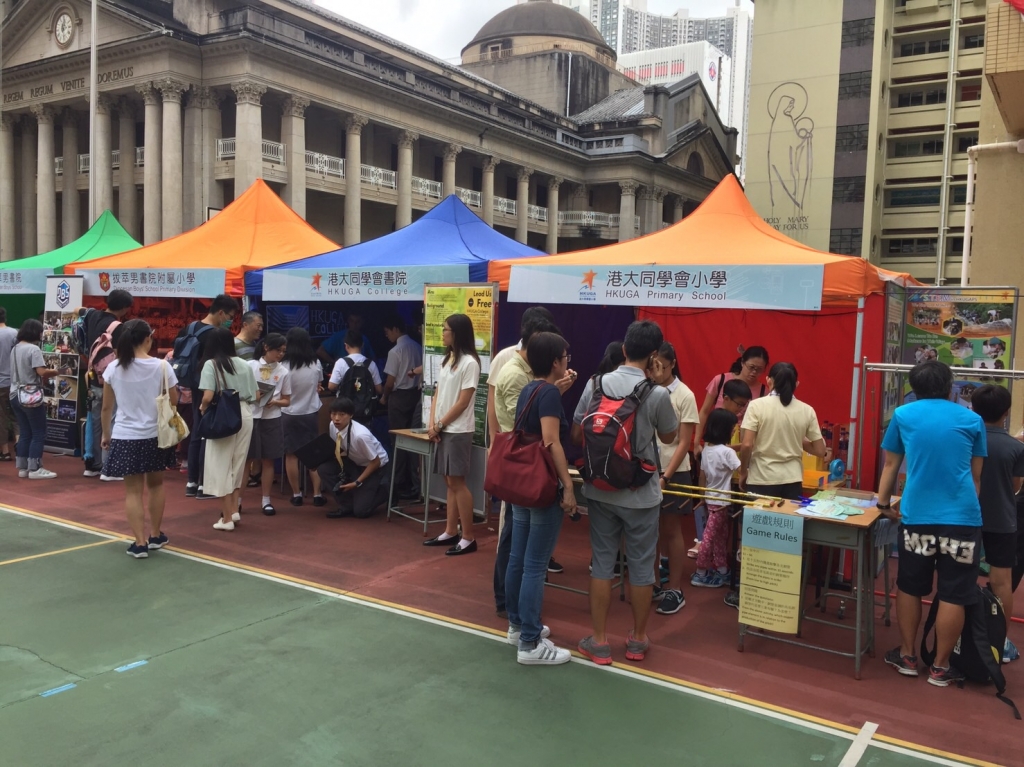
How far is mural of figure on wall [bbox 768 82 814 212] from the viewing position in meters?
51.7

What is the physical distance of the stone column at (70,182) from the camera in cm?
3456

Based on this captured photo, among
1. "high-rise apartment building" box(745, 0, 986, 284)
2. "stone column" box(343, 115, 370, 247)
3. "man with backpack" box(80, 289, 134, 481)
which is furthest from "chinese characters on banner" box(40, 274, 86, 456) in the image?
"high-rise apartment building" box(745, 0, 986, 284)

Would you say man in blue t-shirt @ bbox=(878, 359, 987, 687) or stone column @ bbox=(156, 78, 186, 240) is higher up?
stone column @ bbox=(156, 78, 186, 240)

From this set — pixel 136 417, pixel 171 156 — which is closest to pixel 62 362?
pixel 136 417

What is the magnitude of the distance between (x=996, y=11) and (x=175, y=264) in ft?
33.3

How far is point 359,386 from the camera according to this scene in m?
8.46

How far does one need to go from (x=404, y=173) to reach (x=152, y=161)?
434 inches

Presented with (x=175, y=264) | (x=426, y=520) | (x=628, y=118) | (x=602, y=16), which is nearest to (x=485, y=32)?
(x=628, y=118)

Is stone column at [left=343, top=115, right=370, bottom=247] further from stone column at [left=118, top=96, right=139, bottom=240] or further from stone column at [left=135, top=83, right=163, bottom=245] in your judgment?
stone column at [left=118, top=96, right=139, bottom=240]

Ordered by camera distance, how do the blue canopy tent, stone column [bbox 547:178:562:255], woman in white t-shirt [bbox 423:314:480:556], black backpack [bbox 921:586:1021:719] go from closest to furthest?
black backpack [bbox 921:586:1021:719] < woman in white t-shirt [bbox 423:314:480:556] < the blue canopy tent < stone column [bbox 547:178:562:255]

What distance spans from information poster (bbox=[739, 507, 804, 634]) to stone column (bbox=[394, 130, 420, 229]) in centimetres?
3360

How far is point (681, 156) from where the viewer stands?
2143 inches

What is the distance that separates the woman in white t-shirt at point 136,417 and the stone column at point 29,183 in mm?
35994

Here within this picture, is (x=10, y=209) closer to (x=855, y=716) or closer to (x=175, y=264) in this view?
(x=175, y=264)
